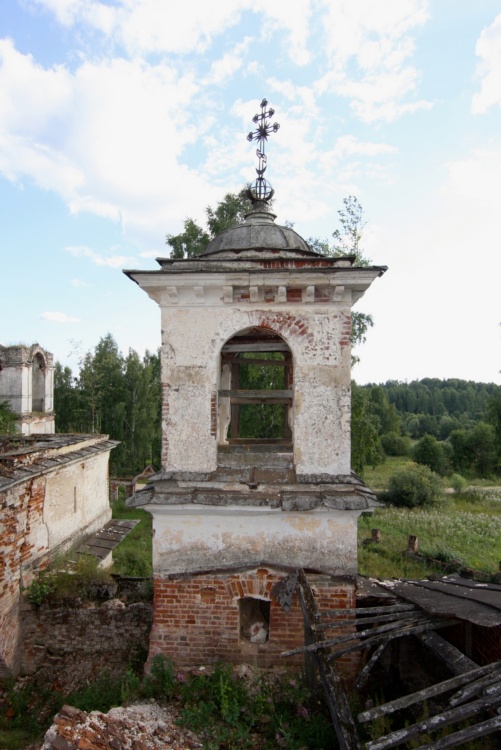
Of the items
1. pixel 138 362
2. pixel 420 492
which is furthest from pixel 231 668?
pixel 138 362

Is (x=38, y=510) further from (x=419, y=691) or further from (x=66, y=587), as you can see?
(x=419, y=691)

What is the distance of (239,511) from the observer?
17.4ft

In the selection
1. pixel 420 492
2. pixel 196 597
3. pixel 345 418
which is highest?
pixel 345 418

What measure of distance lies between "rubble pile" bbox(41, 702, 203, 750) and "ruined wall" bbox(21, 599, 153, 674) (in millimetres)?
2082

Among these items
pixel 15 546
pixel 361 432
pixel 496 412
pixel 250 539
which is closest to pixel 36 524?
pixel 15 546

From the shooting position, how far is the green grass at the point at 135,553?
A: 12306mm

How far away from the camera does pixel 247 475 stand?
5.50 meters

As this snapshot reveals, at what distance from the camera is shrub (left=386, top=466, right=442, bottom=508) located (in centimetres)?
2500

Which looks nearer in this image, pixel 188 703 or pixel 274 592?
pixel 188 703

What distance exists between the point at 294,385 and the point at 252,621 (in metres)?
3.03

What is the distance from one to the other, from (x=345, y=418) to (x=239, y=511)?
1.66 meters

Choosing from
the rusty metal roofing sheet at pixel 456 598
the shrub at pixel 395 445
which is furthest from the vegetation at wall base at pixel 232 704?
the shrub at pixel 395 445

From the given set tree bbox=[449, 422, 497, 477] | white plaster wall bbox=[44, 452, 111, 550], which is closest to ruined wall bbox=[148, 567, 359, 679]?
white plaster wall bbox=[44, 452, 111, 550]

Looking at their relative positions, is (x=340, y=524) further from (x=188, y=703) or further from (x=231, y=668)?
(x=188, y=703)
